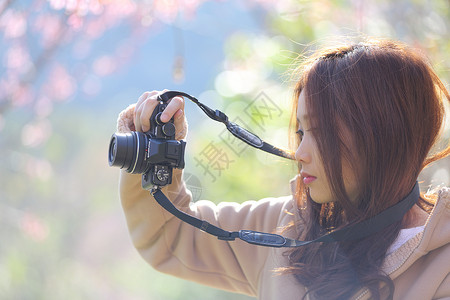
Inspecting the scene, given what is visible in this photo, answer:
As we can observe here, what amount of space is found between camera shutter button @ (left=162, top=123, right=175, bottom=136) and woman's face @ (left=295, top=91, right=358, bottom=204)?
0.23 m

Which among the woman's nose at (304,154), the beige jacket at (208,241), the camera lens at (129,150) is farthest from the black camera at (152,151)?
the woman's nose at (304,154)

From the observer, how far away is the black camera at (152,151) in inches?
36.5

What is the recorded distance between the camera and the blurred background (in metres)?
1.72

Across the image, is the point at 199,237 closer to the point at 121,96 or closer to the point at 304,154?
the point at 304,154

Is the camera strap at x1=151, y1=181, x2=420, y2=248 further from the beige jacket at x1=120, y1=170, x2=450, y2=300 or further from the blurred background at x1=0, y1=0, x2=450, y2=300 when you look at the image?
the blurred background at x1=0, y1=0, x2=450, y2=300

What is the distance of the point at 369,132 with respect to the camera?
909 millimetres

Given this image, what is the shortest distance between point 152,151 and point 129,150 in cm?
4

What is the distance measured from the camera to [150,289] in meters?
3.88

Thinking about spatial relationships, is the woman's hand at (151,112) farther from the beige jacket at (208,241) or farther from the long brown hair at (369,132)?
the long brown hair at (369,132)

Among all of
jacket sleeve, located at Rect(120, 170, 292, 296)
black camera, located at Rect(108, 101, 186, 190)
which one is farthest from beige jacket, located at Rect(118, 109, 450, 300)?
black camera, located at Rect(108, 101, 186, 190)

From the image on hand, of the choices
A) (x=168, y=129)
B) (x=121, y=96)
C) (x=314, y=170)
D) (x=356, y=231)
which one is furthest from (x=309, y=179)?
(x=121, y=96)

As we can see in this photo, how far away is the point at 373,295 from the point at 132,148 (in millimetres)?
484

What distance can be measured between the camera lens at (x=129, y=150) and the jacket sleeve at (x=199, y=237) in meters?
0.16

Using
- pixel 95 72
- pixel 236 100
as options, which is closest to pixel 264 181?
pixel 236 100
